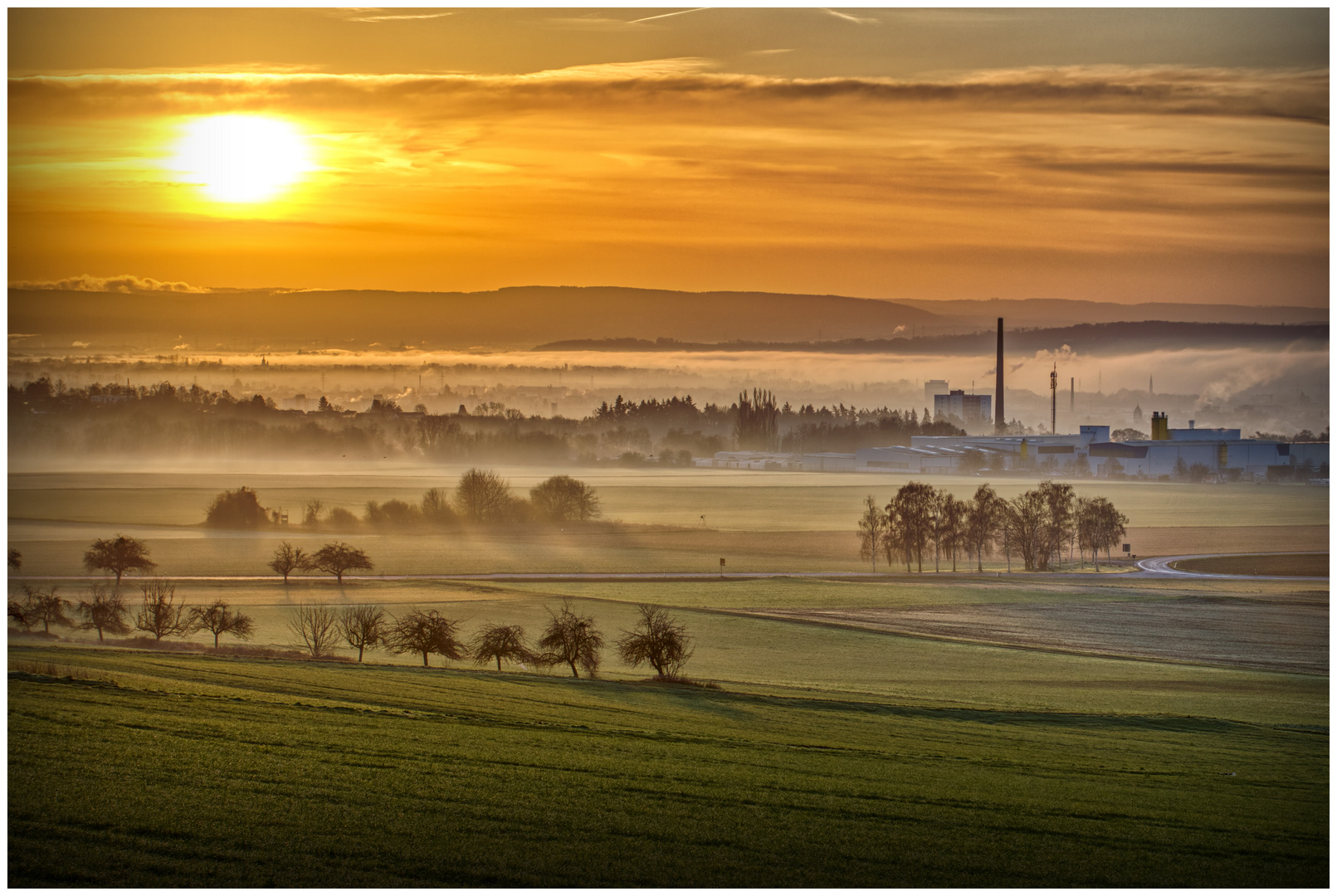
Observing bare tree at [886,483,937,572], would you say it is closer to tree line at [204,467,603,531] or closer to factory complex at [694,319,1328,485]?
tree line at [204,467,603,531]

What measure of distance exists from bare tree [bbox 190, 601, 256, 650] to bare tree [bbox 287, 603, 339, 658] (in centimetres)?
130

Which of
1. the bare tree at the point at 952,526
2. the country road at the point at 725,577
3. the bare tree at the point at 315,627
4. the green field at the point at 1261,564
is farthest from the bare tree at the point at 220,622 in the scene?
the green field at the point at 1261,564

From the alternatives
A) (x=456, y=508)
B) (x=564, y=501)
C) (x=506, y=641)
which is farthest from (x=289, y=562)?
(x=564, y=501)

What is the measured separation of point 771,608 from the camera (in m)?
33.9

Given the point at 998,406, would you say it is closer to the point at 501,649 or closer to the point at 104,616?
the point at 501,649

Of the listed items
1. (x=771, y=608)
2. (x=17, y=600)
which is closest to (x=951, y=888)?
(x=771, y=608)

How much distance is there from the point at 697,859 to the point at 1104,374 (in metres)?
63.1

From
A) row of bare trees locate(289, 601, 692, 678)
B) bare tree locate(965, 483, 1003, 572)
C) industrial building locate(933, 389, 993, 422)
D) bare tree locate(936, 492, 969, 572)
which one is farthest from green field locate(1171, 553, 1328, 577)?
industrial building locate(933, 389, 993, 422)

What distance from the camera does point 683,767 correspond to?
49.7 ft

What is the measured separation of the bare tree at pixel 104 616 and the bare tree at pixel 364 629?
6.26 metres

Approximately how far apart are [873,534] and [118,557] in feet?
102

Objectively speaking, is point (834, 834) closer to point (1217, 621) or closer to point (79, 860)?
point (79, 860)

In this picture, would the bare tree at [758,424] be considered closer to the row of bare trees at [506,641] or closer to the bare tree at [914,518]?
the bare tree at [914,518]

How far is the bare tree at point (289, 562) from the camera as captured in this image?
132 ft
